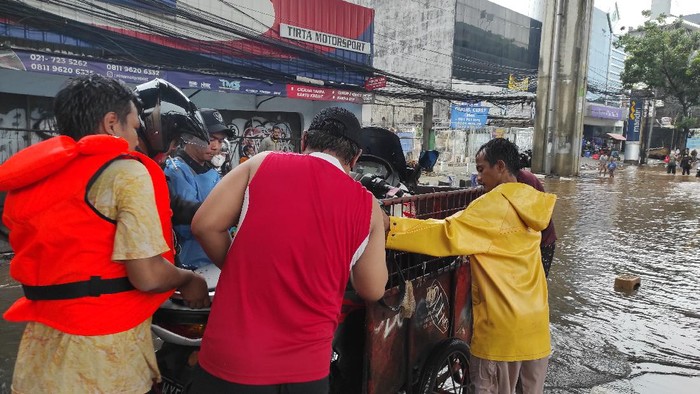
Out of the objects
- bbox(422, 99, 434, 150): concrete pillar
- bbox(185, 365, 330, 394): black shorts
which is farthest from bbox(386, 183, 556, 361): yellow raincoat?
bbox(422, 99, 434, 150): concrete pillar

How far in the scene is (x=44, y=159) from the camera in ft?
4.47

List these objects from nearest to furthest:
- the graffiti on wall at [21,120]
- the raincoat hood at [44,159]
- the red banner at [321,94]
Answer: the raincoat hood at [44,159] < the graffiti on wall at [21,120] < the red banner at [321,94]

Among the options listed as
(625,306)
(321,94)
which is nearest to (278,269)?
(625,306)

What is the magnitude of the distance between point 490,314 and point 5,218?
6.24 feet

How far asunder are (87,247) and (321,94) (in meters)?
12.5

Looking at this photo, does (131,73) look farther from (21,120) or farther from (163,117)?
(163,117)

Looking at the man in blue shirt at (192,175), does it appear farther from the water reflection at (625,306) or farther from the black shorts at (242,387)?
the water reflection at (625,306)

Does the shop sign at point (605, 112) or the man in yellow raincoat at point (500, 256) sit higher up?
the shop sign at point (605, 112)

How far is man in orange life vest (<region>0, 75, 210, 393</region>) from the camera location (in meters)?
1.39

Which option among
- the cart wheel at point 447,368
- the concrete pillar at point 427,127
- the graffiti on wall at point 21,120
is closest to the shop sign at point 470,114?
the concrete pillar at point 427,127

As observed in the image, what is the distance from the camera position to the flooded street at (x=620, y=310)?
145 inches

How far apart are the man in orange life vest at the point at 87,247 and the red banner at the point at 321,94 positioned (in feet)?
37.7

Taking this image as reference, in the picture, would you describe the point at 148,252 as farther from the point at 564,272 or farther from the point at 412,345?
the point at 564,272

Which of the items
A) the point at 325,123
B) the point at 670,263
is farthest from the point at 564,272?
the point at 325,123
